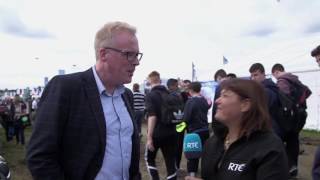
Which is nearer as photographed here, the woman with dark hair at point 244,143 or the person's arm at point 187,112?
the woman with dark hair at point 244,143

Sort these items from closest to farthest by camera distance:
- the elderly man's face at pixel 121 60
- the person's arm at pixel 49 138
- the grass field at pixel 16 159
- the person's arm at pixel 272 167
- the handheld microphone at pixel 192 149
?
the person's arm at pixel 49 138, the person's arm at pixel 272 167, the elderly man's face at pixel 121 60, the handheld microphone at pixel 192 149, the grass field at pixel 16 159

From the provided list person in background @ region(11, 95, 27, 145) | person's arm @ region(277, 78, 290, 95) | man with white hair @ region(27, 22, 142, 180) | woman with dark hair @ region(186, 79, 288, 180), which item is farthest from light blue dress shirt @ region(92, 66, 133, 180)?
person in background @ region(11, 95, 27, 145)

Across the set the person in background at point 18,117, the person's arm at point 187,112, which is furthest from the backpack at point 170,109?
the person in background at point 18,117

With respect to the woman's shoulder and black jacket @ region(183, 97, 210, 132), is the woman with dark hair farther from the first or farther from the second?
black jacket @ region(183, 97, 210, 132)

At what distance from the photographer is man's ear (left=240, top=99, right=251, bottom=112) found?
111 inches

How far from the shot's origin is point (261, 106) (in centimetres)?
282

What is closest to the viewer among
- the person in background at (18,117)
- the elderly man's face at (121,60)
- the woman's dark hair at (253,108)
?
the elderly man's face at (121,60)

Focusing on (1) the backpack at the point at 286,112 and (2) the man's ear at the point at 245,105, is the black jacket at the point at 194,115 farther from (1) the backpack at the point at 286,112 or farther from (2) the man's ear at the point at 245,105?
(2) the man's ear at the point at 245,105

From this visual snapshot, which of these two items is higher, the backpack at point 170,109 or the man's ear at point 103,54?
the man's ear at point 103,54

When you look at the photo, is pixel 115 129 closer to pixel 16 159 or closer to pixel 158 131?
pixel 158 131

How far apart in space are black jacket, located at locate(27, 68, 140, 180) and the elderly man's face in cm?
19

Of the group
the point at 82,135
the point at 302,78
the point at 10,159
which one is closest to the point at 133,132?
the point at 82,135

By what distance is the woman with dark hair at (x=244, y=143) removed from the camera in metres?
2.58

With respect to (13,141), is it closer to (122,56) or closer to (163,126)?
(163,126)
